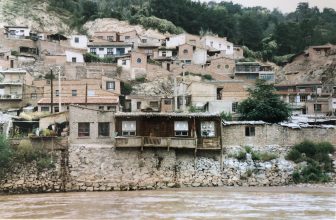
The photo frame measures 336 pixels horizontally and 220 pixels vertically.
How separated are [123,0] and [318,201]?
73.9 meters

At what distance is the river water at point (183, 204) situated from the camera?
2506 centimetres

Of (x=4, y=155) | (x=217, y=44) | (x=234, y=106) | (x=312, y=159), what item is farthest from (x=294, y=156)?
(x=217, y=44)

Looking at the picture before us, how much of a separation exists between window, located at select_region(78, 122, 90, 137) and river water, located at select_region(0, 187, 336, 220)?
4392 millimetres

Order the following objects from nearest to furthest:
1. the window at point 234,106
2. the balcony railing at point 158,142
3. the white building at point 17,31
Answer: the balcony railing at point 158,142
the window at point 234,106
the white building at point 17,31

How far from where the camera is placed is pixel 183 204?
2802 centimetres

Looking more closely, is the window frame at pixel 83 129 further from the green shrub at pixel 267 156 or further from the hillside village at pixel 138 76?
the green shrub at pixel 267 156

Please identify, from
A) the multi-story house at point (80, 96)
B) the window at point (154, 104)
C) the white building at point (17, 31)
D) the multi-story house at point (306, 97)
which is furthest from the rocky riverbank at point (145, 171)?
the white building at point (17, 31)

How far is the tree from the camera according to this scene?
41.2m

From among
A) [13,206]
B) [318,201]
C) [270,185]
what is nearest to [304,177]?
[270,185]

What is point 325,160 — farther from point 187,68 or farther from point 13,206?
point 187,68

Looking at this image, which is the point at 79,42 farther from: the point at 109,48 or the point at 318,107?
the point at 318,107

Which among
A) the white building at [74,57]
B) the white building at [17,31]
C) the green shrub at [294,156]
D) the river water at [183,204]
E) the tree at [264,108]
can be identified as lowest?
the river water at [183,204]

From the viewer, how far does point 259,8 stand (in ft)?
379

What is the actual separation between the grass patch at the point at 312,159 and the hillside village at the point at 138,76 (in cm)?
573
